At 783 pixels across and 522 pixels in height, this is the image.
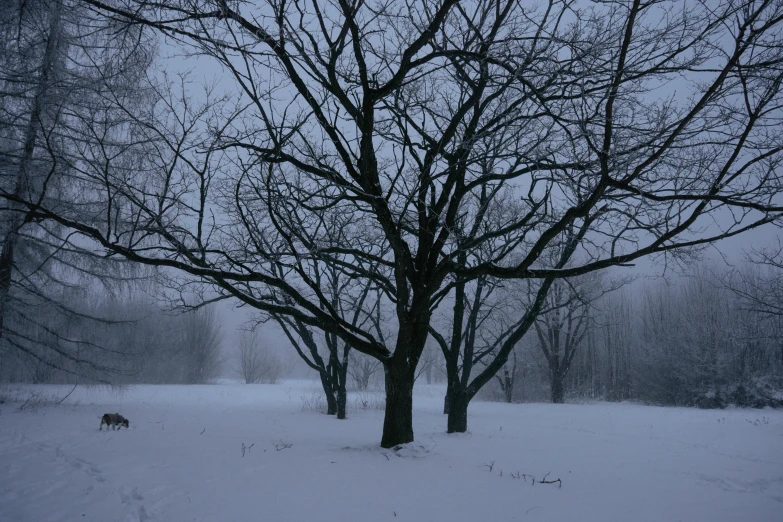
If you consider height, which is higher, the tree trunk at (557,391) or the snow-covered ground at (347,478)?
Answer: the snow-covered ground at (347,478)

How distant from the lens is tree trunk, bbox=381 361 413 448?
5.52 metres

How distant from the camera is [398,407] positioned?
556 cm

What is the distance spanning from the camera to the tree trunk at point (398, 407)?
18.1ft

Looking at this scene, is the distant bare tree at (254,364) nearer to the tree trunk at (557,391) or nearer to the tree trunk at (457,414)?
the tree trunk at (557,391)

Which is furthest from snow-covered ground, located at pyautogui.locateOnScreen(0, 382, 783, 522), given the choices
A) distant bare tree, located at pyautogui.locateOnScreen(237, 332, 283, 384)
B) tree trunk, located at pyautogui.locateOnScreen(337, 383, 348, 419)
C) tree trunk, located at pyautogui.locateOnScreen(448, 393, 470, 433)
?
distant bare tree, located at pyautogui.locateOnScreen(237, 332, 283, 384)

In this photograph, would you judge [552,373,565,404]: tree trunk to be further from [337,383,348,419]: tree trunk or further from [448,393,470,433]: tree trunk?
[448,393,470,433]: tree trunk

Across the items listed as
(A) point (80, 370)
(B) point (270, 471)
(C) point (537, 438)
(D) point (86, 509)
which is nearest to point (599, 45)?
(B) point (270, 471)

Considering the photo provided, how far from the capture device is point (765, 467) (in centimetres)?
672

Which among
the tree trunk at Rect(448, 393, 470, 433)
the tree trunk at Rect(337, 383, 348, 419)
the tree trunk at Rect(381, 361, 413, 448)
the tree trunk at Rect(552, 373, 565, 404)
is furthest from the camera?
the tree trunk at Rect(552, 373, 565, 404)

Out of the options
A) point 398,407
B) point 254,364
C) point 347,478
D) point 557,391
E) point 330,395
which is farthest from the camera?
point 254,364

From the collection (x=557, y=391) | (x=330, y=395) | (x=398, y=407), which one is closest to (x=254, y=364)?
(x=557, y=391)

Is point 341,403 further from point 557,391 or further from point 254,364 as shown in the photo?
point 254,364

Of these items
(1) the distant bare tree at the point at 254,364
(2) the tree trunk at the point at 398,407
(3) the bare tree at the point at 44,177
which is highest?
(3) the bare tree at the point at 44,177

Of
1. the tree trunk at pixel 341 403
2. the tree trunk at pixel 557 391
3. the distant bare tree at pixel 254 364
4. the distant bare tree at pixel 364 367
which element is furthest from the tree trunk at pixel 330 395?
the distant bare tree at pixel 254 364
